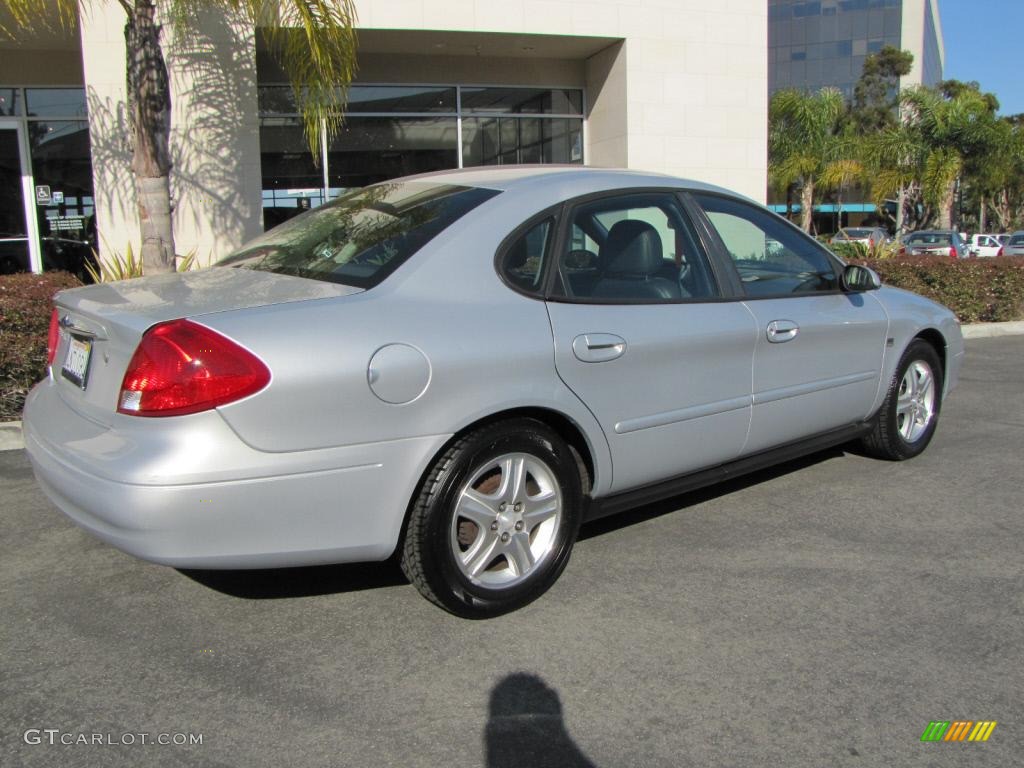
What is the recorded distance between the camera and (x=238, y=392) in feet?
9.18

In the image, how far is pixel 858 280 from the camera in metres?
4.68

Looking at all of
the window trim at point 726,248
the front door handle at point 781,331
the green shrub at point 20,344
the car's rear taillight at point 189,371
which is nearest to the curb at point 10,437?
the green shrub at point 20,344

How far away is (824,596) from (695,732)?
3.78ft

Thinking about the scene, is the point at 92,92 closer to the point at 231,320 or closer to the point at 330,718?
the point at 231,320

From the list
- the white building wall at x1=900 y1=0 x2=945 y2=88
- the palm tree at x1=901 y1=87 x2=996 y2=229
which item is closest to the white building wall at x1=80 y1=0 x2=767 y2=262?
the palm tree at x1=901 y1=87 x2=996 y2=229

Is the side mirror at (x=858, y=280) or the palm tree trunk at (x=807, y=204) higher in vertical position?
the palm tree trunk at (x=807, y=204)

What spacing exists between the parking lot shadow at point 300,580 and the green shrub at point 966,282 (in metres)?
9.11

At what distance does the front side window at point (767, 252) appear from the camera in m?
4.30

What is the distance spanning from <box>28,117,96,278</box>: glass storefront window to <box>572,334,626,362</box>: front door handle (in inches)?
433

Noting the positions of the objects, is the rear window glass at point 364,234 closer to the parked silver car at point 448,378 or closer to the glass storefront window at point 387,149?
the parked silver car at point 448,378

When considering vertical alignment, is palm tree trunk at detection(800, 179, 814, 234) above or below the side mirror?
above

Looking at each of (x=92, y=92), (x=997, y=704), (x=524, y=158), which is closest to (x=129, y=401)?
(x=997, y=704)

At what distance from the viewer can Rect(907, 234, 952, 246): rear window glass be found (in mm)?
24227

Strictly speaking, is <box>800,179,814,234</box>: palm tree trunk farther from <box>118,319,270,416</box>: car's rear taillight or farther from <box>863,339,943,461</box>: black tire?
<box>118,319,270,416</box>: car's rear taillight
